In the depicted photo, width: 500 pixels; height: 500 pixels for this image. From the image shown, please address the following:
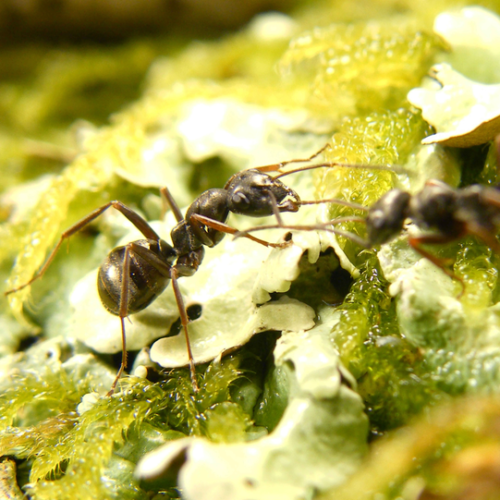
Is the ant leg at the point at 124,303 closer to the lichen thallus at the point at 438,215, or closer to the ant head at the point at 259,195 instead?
the ant head at the point at 259,195

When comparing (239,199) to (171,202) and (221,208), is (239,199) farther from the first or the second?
(171,202)

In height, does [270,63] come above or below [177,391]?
above

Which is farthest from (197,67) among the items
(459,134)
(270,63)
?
(459,134)

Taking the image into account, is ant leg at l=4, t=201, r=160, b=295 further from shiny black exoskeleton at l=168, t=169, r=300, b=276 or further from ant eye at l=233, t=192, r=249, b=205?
ant eye at l=233, t=192, r=249, b=205

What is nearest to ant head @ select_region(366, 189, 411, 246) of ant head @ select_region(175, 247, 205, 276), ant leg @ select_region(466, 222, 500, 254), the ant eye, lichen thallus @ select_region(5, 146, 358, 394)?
ant leg @ select_region(466, 222, 500, 254)

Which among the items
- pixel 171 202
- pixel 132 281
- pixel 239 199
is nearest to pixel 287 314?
A: pixel 239 199

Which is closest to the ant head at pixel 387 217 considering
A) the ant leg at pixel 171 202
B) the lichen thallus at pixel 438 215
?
the lichen thallus at pixel 438 215

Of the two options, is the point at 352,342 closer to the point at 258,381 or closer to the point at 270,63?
the point at 258,381
